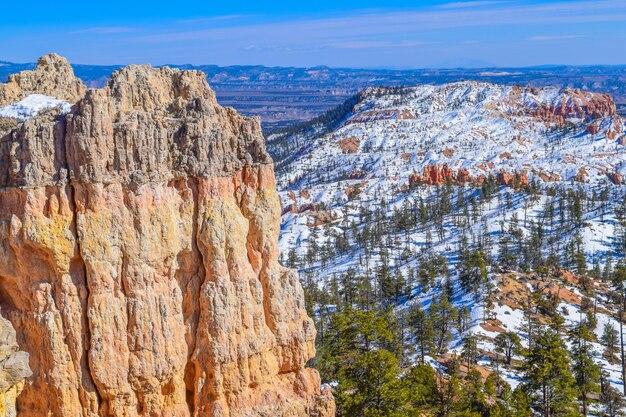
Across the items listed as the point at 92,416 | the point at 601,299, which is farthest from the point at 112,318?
the point at 601,299

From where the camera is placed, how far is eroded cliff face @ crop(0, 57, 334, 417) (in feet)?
54.1

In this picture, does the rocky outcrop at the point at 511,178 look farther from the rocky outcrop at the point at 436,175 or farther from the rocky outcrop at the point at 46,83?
the rocky outcrop at the point at 46,83

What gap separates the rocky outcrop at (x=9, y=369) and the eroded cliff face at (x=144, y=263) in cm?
336

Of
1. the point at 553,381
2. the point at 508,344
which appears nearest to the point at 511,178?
the point at 508,344

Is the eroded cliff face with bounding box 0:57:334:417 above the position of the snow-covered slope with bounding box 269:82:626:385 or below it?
above

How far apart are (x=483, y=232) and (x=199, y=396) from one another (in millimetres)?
95922

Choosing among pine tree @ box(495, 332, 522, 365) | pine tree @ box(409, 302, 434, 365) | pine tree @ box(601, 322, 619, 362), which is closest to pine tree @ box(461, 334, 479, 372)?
pine tree @ box(495, 332, 522, 365)

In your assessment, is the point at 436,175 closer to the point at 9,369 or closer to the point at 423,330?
the point at 423,330

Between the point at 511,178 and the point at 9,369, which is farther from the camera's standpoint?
the point at 511,178

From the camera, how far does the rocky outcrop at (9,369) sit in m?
12.8

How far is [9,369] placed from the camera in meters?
12.8

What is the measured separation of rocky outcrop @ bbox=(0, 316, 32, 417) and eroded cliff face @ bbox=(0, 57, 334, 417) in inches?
132

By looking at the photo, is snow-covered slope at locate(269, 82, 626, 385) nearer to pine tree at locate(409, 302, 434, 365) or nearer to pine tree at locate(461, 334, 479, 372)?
pine tree at locate(461, 334, 479, 372)

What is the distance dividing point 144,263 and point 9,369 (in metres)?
5.22
